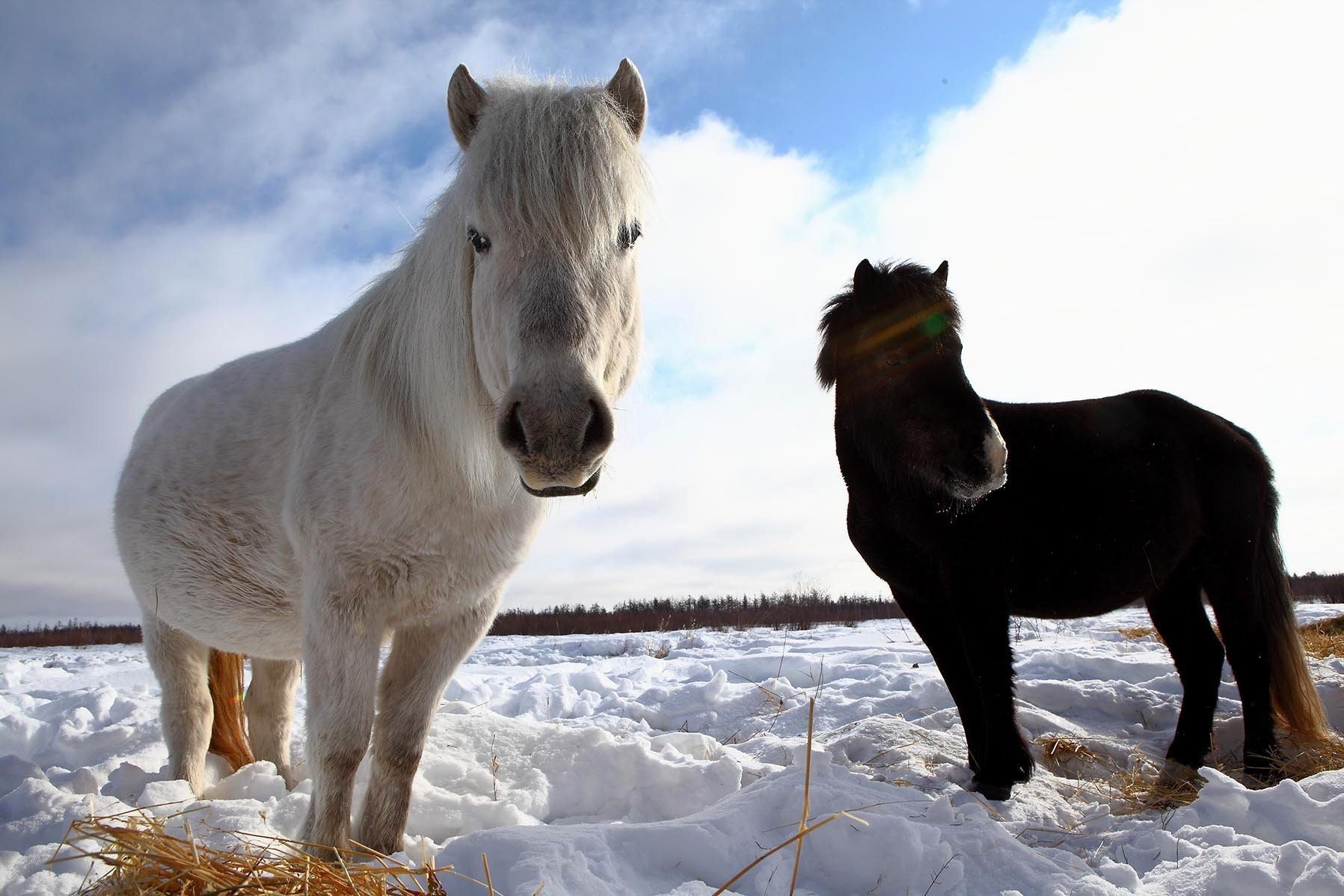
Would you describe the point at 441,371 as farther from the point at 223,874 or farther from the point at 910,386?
the point at 910,386

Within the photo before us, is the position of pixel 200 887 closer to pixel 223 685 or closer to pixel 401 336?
pixel 401 336

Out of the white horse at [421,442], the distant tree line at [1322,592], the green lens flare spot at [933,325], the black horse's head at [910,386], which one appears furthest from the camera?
the distant tree line at [1322,592]

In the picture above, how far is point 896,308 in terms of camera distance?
3.16m

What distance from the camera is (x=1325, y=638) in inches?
231

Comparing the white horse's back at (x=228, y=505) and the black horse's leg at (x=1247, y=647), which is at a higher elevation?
the white horse's back at (x=228, y=505)

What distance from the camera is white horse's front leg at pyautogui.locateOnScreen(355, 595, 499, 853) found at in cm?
241

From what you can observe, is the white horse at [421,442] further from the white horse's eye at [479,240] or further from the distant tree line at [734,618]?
the distant tree line at [734,618]

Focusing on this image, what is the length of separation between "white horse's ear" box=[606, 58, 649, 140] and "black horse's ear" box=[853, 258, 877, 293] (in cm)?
131

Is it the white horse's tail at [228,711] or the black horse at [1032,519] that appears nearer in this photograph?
the black horse at [1032,519]

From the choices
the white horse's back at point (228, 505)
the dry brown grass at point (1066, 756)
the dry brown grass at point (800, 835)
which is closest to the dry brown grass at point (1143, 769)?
the dry brown grass at point (1066, 756)

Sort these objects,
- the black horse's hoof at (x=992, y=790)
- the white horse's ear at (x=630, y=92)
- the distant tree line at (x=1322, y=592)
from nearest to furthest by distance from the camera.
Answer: the white horse's ear at (x=630, y=92) < the black horse's hoof at (x=992, y=790) < the distant tree line at (x=1322, y=592)

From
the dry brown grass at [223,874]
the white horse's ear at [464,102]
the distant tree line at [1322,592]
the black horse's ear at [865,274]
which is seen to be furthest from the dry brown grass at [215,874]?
the distant tree line at [1322,592]

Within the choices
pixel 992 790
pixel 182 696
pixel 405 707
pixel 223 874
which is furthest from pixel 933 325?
pixel 182 696

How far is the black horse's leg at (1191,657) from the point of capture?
11.0 feet
